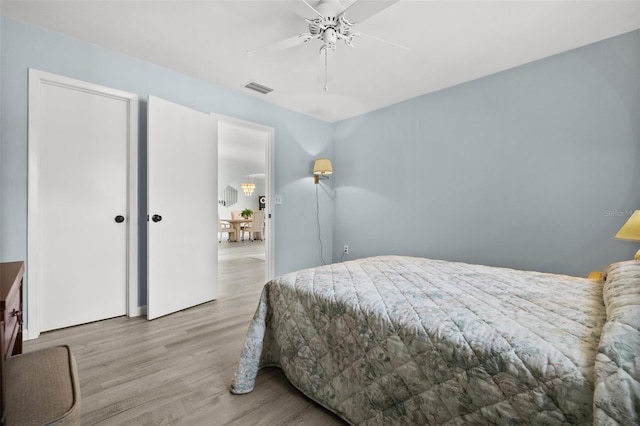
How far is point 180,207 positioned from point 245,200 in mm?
9213

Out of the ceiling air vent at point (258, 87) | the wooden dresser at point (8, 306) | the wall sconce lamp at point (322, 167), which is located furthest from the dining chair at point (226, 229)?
the wooden dresser at point (8, 306)

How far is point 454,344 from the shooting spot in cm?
99

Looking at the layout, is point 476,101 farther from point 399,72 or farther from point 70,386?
point 70,386

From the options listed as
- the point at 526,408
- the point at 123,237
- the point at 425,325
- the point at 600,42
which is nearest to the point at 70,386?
the point at 425,325

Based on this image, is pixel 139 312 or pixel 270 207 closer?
pixel 139 312

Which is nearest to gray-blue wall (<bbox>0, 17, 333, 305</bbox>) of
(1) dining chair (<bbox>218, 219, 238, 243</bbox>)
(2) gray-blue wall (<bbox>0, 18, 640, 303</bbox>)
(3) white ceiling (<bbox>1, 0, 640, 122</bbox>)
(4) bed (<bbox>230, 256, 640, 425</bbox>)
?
(2) gray-blue wall (<bbox>0, 18, 640, 303</bbox>)

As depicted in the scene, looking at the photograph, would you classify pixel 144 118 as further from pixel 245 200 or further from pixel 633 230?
pixel 245 200

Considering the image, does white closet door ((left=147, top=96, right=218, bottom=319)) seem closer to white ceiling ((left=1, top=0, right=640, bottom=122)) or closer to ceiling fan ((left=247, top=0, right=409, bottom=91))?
white ceiling ((left=1, top=0, right=640, bottom=122))

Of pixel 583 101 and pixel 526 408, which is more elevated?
pixel 583 101

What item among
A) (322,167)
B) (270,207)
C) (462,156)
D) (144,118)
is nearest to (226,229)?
(270,207)

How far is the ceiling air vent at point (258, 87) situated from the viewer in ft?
10.7

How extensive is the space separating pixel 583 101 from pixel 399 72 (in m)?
1.61

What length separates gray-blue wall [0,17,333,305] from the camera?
2150 mm

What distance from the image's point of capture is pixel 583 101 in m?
2.47
